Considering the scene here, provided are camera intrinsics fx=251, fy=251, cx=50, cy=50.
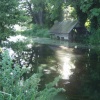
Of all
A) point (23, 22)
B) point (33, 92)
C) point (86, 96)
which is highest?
point (23, 22)

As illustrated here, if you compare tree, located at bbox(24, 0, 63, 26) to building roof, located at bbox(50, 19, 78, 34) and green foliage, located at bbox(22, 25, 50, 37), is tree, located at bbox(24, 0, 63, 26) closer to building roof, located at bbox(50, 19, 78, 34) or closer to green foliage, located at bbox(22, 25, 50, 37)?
green foliage, located at bbox(22, 25, 50, 37)

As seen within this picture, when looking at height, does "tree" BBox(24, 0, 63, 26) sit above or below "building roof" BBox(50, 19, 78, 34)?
above

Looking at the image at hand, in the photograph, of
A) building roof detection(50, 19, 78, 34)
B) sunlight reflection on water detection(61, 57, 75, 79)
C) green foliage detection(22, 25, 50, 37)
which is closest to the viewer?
sunlight reflection on water detection(61, 57, 75, 79)

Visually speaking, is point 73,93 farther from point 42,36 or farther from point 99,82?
point 42,36

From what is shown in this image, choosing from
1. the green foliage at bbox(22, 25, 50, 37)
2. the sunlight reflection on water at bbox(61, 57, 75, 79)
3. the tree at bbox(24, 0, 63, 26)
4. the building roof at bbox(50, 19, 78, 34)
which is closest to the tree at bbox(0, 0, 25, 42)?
the sunlight reflection on water at bbox(61, 57, 75, 79)

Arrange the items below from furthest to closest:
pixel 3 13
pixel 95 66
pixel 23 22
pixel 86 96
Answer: pixel 95 66 < pixel 23 22 < pixel 3 13 < pixel 86 96

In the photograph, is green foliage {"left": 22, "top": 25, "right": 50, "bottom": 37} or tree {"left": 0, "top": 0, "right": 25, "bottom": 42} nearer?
tree {"left": 0, "top": 0, "right": 25, "bottom": 42}

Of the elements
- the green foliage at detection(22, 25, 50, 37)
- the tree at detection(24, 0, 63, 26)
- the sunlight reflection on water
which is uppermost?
the tree at detection(24, 0, 63, 26)

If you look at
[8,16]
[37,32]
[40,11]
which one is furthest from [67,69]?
[40,11]

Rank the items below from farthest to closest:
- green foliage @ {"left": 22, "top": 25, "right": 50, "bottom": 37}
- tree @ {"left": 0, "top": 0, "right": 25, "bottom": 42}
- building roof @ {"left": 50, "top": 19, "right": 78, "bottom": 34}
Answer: green foliage @ {"left": 22, "top": 25, "right": 50, "bottom": 37}, building roof @ {"left": 50, "top": 19, "right": 78, "bottom": 34}, tree @ {"left": 0, "top": 0, "right": 25, "bottom": 42}

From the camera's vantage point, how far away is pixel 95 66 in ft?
63.5

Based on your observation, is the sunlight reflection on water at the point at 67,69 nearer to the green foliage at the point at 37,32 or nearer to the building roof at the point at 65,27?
the building roof at the point at 65,27

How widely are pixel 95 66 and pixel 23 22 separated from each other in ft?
21.8

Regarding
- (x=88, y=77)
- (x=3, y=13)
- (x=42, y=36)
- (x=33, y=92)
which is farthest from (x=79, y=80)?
(x=42, y=36)
